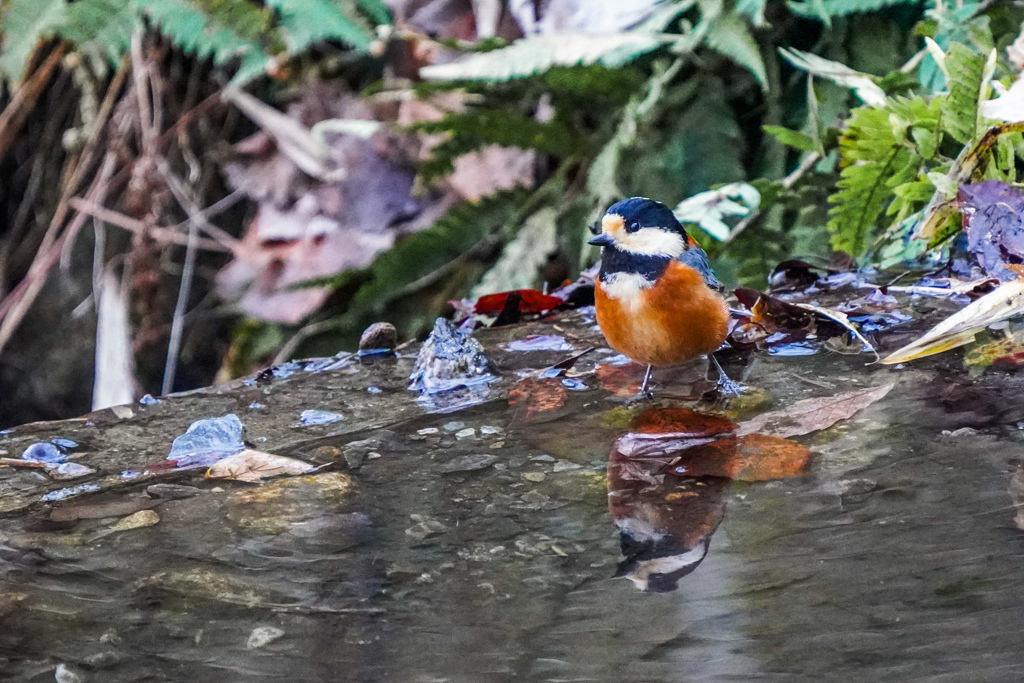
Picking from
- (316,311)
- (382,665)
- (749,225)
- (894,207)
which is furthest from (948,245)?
(316,311)

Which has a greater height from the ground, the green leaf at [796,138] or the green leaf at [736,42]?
the green leaf at [736,42]

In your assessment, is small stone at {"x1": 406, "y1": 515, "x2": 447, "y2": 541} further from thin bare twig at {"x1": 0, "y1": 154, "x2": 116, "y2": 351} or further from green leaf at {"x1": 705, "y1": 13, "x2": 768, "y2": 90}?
thin bare twig at {"x1": 0, "y1": 154, "x2": 116, "y2": 351}

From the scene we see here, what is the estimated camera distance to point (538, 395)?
75.8 inches

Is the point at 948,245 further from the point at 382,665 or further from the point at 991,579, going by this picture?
the point at 382,665

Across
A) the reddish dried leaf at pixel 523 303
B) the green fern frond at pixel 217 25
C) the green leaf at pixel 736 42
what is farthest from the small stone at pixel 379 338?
the green fern frond at pixel 217 25

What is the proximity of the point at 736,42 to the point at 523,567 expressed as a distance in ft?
8.83

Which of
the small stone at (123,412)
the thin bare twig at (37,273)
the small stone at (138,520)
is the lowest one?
the thin bare twig at (37,273)

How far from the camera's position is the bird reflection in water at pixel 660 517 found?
1.13m

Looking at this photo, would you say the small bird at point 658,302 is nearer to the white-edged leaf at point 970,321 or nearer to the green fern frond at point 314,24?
the white-edged leaf at point 970,321

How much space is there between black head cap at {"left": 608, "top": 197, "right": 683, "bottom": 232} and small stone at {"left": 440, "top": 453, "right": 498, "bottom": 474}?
939 mm

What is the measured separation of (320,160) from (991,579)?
14.3 ft

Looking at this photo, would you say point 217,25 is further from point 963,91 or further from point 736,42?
point 963,91

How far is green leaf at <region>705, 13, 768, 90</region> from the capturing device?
10.8ft

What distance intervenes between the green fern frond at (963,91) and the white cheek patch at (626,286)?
95 centimetres
